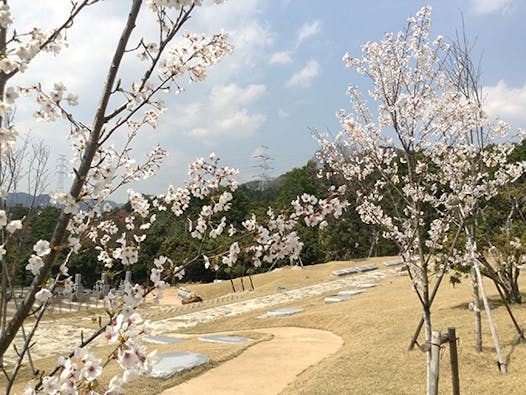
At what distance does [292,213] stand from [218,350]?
7.33 m

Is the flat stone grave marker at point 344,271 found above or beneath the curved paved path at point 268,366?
above

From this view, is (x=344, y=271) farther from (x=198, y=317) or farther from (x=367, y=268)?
(x=198, y=317)

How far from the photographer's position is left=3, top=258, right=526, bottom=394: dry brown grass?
6668 mm

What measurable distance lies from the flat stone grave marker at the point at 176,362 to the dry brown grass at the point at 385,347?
171 mm

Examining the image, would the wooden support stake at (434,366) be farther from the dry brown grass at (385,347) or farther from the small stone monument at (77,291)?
the small stone monument at (77,291)

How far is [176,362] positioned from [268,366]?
1704mm

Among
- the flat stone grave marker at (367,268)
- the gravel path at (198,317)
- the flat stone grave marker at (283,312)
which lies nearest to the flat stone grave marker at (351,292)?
the gravel path at (198,317)

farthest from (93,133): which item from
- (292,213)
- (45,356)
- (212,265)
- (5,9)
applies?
(45,356)

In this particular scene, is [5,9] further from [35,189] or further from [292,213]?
[35,189]

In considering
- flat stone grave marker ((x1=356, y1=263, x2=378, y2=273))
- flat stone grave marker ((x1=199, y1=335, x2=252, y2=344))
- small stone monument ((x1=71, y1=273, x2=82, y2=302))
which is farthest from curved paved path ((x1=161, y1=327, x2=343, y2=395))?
small stone monument ((x1=71, y1=273, x2=82, y2=302))

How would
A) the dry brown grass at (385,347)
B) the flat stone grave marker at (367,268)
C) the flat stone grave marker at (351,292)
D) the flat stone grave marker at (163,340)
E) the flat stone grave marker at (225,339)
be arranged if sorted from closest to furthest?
the dry brown grass at (385,347)
the flat stone grave marker at (225,339)
the flat stone grave marker at (163,340)
the flat stone grave marker at (351,292)
the flat stone grave marker at (367,268)

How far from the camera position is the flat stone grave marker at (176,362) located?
775cm

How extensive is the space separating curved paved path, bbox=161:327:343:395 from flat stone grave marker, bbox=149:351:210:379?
0.34m

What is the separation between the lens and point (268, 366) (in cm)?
845
